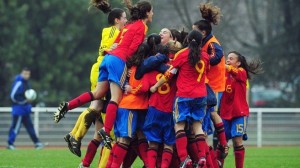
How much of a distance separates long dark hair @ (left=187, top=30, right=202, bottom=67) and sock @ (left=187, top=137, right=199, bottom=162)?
3.37 ft

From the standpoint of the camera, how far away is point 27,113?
22594 millimetres

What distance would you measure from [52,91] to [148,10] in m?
20.0

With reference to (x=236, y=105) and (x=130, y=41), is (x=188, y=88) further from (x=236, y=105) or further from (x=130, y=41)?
(x=236, y=105)

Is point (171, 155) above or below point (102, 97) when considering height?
below

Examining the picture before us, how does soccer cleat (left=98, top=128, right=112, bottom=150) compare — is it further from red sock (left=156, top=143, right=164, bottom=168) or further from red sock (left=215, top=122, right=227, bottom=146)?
red sock (left=215, top=122, right=227, bottom=146)

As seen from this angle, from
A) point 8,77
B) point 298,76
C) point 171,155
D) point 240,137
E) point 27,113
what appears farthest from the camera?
point 298,76

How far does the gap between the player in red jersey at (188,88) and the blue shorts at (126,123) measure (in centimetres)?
44

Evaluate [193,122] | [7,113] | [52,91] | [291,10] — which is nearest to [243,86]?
[193,122]

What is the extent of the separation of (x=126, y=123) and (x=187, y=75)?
100 cm

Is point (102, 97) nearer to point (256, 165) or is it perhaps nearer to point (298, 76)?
point (256, 165)

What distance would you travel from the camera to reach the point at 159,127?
11.8 metres

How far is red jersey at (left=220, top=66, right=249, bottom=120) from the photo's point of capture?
518 inches

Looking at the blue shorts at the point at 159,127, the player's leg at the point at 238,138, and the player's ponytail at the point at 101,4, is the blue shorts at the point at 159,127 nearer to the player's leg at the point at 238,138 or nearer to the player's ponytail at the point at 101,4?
the player's leg at the point at 238,138

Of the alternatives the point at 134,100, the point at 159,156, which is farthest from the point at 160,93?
the point at 159,156
